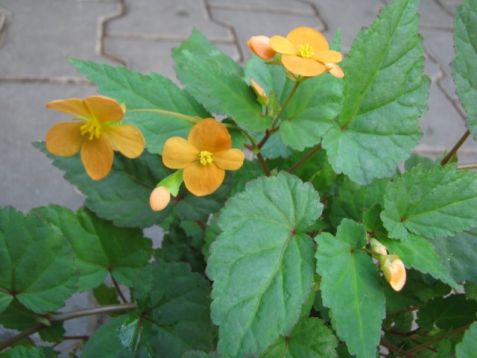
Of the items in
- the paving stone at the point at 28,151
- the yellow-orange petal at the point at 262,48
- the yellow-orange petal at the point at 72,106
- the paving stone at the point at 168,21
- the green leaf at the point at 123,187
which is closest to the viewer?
the yellow-orange petal at the point at 72,106

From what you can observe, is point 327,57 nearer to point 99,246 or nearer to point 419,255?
point 419,255

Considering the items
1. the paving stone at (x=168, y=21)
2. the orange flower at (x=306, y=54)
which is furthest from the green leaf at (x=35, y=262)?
the paving stone at (x=168, y=21)

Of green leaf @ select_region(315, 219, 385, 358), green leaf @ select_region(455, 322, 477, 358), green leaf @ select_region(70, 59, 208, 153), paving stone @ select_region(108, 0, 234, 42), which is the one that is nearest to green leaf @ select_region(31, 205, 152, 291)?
green leaf @ select_region(70, 59, 208, 153)

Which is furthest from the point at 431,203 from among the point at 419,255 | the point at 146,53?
the point at 146,53

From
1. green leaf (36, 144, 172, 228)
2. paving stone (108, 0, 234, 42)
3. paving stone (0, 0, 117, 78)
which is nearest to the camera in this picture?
green leaf (36, 144, 172, 228)

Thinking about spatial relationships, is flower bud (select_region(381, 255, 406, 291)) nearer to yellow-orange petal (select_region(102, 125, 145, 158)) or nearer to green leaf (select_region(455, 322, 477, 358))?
green leaf (select_region(455, 322, 477, 358))

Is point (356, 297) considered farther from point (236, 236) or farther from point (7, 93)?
→ point (7, 93)

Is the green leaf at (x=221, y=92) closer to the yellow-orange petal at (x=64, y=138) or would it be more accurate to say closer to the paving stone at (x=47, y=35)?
the yellow-orange petal at (x=64, y=138)
